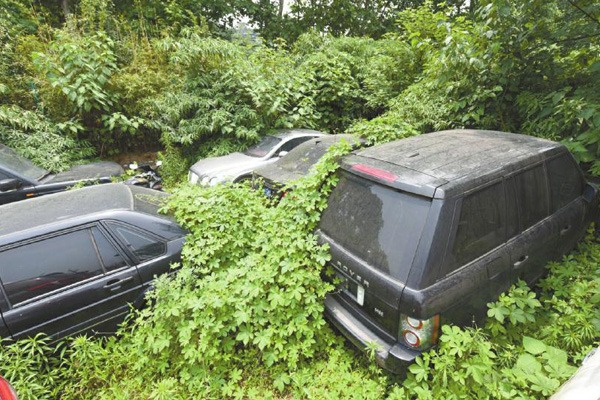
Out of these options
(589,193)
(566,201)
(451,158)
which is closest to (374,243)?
(451,158)

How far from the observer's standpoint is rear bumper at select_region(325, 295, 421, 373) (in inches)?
86.7

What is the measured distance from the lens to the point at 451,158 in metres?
2.62

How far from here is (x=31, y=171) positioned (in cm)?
550


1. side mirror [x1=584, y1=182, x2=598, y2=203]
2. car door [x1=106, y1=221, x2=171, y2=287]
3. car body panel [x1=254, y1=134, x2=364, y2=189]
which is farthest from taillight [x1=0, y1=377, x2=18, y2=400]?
side mirror [x1=584, y1=182, x2=598, y2=203]

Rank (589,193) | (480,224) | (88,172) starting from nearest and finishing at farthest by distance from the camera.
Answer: (480,224) < (589,193) < (88,172)

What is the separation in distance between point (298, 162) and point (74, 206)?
3218 mm

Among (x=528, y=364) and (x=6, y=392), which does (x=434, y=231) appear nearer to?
(x=528, y=364)

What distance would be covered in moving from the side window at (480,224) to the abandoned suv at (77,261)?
105 inches

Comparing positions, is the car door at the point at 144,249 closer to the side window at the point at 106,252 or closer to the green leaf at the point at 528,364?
the side window at the point at 106,252

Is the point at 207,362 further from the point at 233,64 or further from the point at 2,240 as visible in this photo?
the point at 233,64

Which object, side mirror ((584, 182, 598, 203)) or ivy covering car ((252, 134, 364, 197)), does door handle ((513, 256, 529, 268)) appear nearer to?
side mirror ((584, 182, 598, 203))

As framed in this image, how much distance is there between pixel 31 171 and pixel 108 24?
5984 millimetres

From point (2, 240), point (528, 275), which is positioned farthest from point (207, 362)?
point (528, 275)

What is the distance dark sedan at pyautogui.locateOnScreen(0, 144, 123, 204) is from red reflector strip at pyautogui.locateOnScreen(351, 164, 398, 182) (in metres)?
4.51
